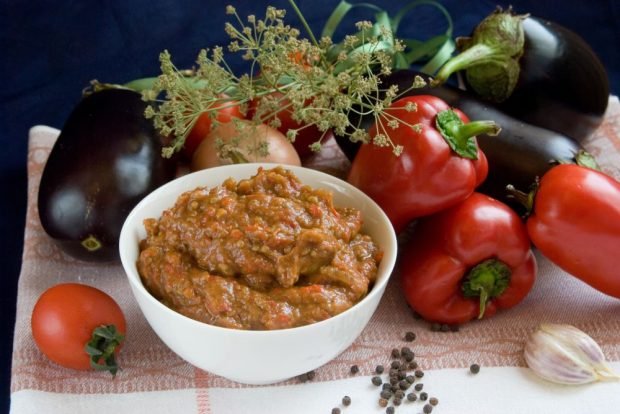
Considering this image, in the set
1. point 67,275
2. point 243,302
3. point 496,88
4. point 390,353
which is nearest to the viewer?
point 243,302

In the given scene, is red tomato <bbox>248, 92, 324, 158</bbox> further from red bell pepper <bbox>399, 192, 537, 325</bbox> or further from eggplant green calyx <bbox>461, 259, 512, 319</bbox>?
eggplant green calyx <bbox>461, 259, 512, 319</bbox>

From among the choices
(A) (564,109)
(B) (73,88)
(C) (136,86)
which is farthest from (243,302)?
(B) (73,88)

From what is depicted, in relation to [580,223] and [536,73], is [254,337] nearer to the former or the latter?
[580,223]

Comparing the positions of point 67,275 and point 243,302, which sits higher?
point 243,302

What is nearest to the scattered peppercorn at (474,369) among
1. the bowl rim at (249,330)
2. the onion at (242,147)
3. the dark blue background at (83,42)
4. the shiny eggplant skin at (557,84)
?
the bowl rim at (249,330)

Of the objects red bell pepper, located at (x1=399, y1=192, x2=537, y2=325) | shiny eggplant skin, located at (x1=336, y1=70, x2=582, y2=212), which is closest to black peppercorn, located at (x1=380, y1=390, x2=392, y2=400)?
red bell pepper, located at (x1=399, y1=192, x2=537, y2=325)

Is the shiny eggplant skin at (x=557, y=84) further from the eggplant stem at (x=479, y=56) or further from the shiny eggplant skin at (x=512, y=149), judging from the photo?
the shiny eggplant skin at (x=512, y=149)

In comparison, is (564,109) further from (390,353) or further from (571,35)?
(390,353)
